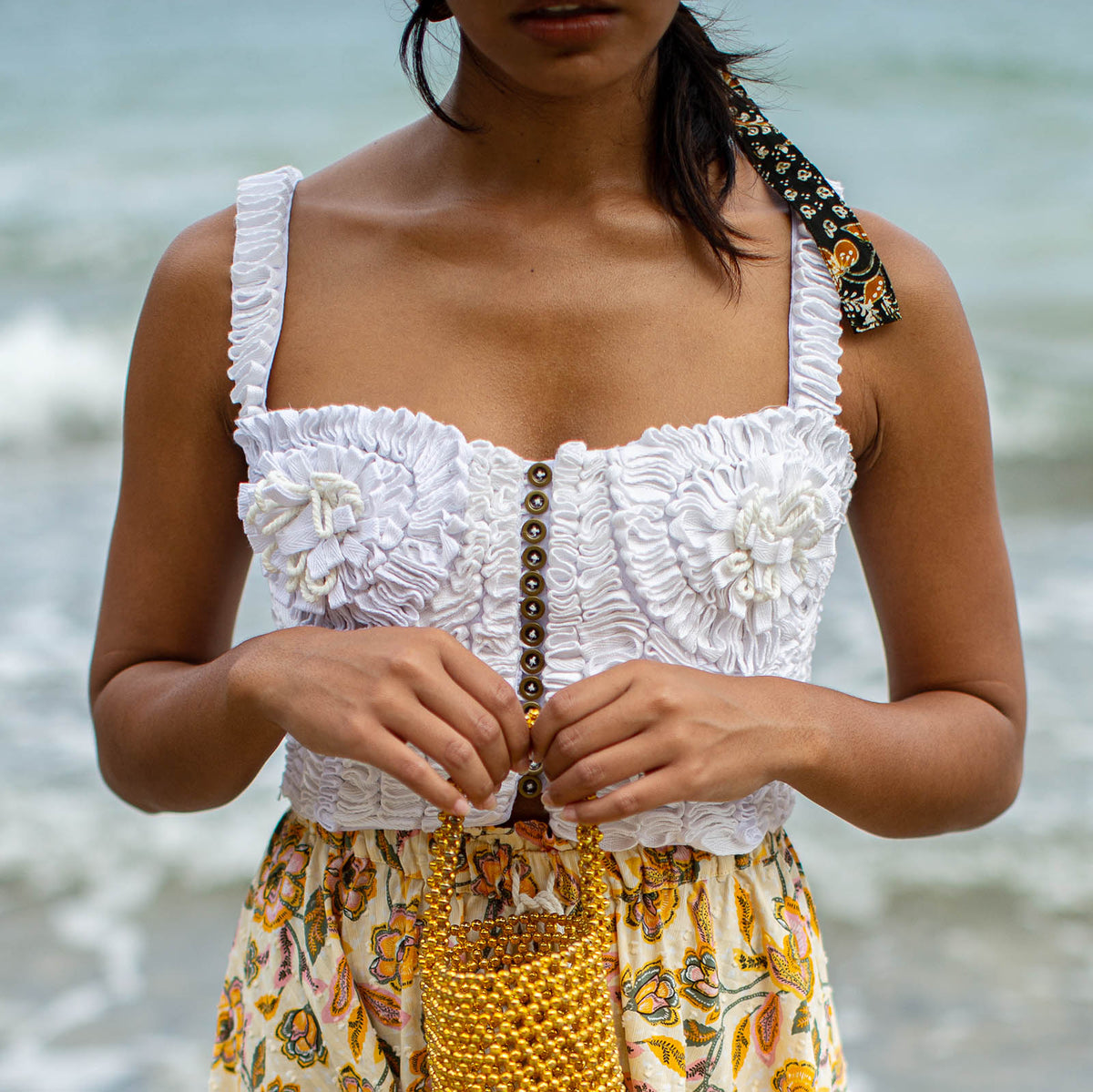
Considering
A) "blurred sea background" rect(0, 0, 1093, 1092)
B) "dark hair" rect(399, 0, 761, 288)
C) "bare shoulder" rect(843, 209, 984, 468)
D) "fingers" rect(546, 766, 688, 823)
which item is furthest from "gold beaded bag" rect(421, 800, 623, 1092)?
"blurred sea background" rect(0, 0, 1093, 1092)

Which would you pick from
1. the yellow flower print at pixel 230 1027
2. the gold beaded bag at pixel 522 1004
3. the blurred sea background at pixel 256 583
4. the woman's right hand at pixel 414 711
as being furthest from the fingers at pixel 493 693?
the blurred sea background at pixel 256 583

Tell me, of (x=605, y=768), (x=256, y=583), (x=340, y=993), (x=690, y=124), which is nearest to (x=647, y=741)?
(x=605, y=768)

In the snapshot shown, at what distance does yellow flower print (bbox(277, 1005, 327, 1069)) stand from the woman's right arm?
10.0 inches

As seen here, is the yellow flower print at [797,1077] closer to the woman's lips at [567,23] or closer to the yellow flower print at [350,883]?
the yellow flower print at [350,883]

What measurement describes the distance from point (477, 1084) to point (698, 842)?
34cm

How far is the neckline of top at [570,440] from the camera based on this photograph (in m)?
1.34

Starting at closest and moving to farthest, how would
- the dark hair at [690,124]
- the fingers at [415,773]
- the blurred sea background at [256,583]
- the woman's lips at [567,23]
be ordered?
the fingers at [415,773]
the woman's lips at [567,23]
the dark hair at [690,124]
the blurred sea background at [256,583]

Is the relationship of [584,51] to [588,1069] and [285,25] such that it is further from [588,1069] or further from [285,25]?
[285,25]

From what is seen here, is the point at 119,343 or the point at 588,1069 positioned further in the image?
the point at 119,343

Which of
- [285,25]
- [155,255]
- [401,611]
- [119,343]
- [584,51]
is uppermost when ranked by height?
[285,25]

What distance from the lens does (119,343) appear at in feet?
27.7


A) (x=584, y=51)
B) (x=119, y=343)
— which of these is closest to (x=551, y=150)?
(x=584, y=51)

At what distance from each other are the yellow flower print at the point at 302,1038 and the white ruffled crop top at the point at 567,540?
22cm

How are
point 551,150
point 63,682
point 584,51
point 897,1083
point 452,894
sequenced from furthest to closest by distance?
point 63,682, point 897,1083, point 551,150, point 452,894, point 584,51
